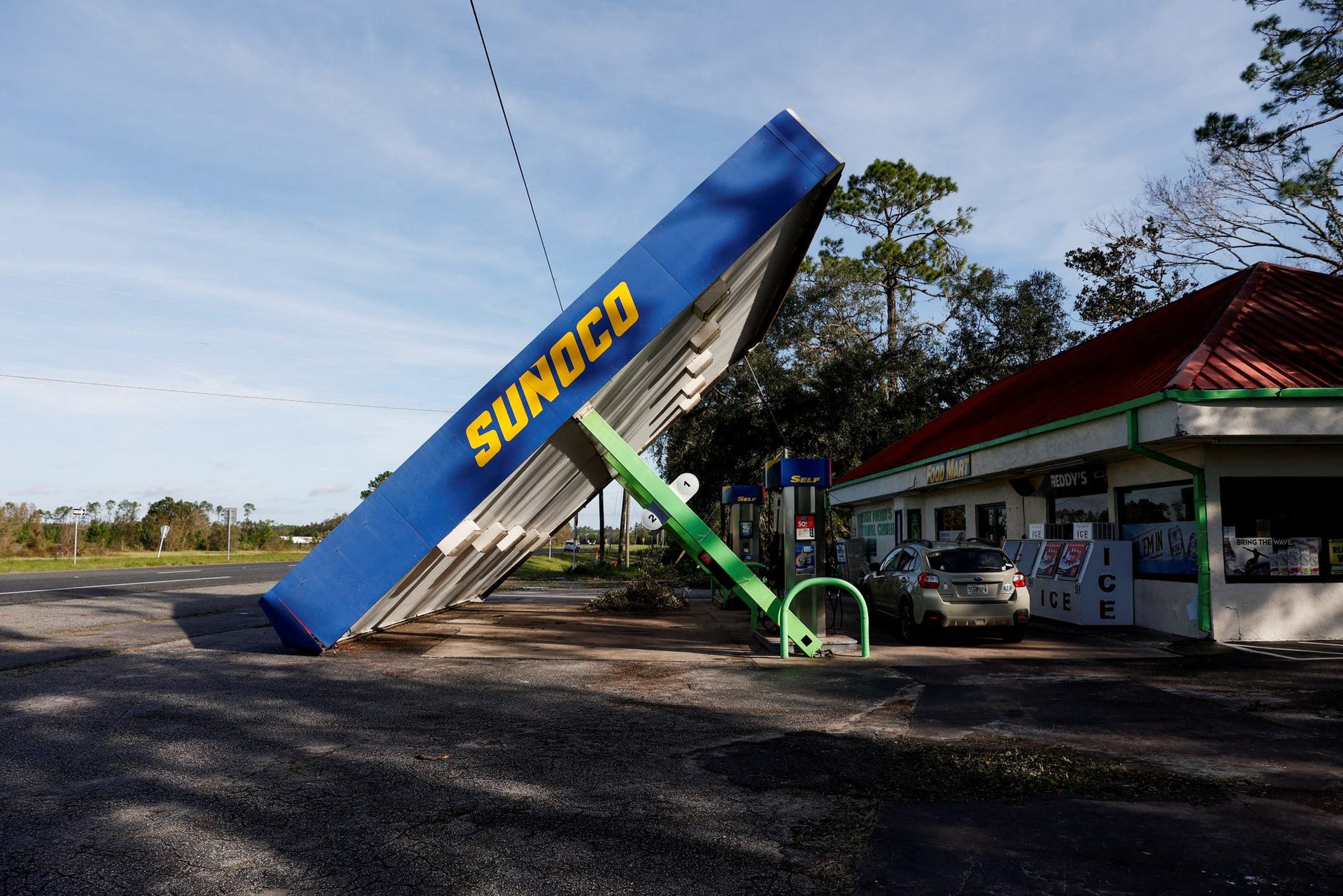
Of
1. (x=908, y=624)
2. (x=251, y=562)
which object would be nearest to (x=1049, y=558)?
(x=908, y=624)

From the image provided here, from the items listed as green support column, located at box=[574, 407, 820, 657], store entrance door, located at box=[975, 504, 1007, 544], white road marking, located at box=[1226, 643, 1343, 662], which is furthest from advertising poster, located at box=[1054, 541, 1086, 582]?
green support column, located at box=[574, 407, 820, 657]

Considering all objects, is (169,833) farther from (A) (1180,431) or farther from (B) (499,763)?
(A) (1180,431)

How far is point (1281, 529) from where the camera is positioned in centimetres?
1248

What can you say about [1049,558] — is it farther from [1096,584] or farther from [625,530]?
[625,530]

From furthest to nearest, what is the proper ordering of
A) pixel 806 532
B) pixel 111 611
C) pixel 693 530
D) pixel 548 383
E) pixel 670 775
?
pixel 111 611 < pixel 806 532 < pixel 693 530 < pixel 548 383 < pixel 670 775

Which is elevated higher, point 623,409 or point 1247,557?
point 623,409

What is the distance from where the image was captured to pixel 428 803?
5.12 meters

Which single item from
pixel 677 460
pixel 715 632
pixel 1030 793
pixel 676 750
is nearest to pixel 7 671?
pixel 676 750

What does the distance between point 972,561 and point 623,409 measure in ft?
18.5

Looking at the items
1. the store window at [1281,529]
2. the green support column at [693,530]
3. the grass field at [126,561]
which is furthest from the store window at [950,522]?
the grass field at [126,561]

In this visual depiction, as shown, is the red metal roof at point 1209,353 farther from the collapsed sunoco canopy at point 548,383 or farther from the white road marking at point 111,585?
the white road marking at point 111,585

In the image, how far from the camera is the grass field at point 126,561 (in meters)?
35.2

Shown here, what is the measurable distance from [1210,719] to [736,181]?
7155mm

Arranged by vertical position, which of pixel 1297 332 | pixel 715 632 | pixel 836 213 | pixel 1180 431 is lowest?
pixel 715 632
